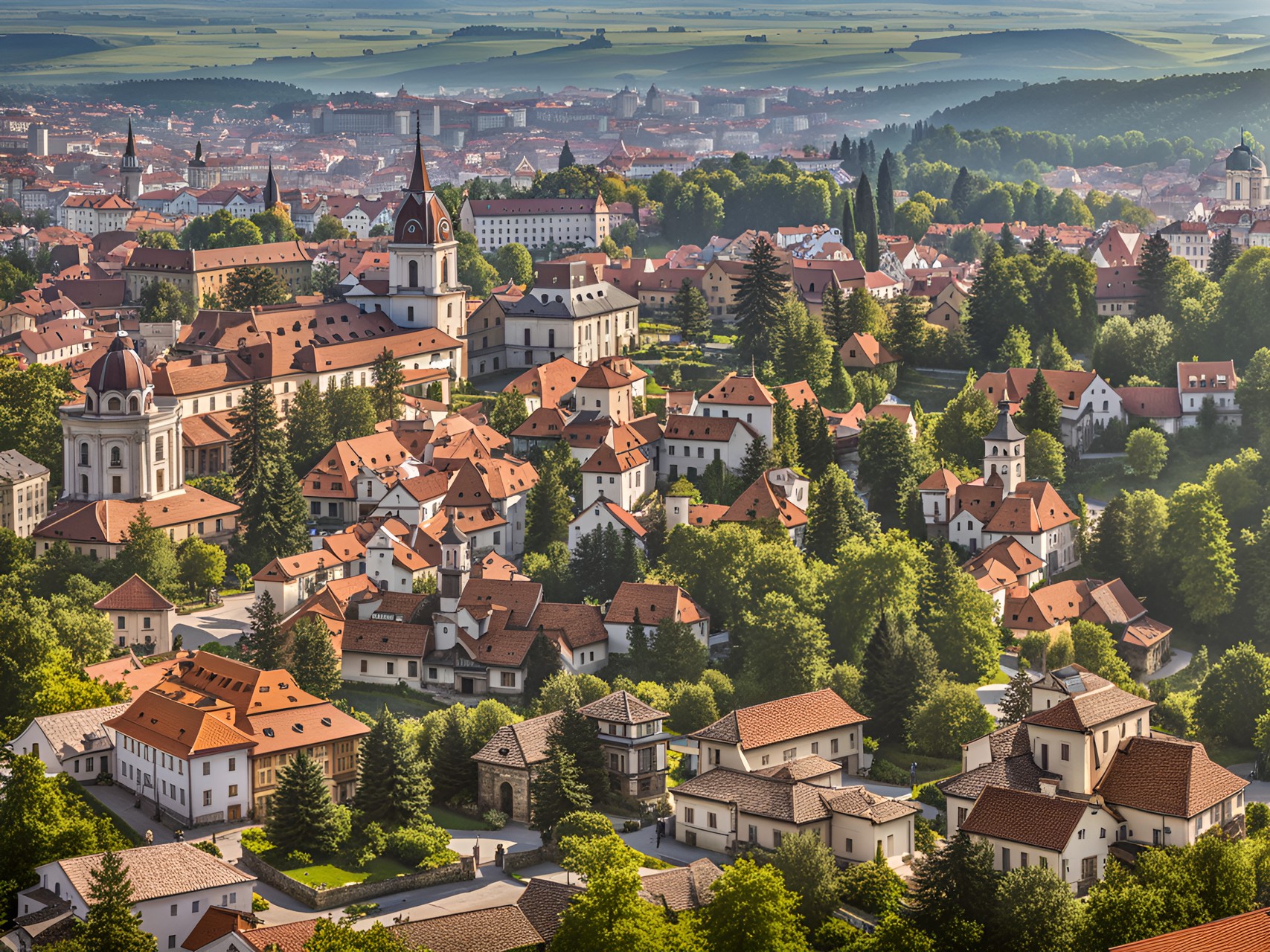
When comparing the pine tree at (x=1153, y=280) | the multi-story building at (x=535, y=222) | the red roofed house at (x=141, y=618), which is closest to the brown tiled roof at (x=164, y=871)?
the red roofed house at (x=141, y=618)

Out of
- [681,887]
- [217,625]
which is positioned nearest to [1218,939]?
[681,887]

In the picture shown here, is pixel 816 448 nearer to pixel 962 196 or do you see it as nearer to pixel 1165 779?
pixel 1165 779

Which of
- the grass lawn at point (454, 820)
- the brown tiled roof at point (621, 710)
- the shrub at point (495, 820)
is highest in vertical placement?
the brown tiled roof at point (621, 710)

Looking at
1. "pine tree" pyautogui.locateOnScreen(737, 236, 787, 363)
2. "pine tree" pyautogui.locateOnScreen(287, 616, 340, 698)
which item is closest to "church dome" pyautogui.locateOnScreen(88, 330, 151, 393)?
"pine tree" pyautogui.locateOnScreen(287, 616, 340, 698)

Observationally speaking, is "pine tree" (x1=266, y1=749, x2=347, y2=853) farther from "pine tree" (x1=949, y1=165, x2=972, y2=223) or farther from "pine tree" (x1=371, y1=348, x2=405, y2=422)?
"pine tree" (x1=949, y1=165, x2=972, y2=223)

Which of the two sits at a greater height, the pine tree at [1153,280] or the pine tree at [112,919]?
the pine tree at [1153,280]

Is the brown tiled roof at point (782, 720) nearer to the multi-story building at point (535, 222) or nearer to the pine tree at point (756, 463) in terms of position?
the pine tree at point (756, 463)

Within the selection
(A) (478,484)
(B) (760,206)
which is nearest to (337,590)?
(A) (478,484)
